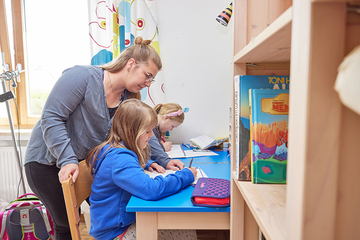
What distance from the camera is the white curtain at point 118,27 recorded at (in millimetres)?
1939

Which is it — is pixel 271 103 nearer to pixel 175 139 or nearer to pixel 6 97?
pixel 175 139

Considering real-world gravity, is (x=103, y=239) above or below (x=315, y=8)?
below

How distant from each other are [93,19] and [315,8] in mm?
2067

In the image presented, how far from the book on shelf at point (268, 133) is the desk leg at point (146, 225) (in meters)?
0.41

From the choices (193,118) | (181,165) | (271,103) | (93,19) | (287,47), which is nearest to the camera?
(287,47)

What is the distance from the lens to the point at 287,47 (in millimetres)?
428

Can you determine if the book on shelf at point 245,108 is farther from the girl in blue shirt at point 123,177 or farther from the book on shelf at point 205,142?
the book on shelf at point 205,142

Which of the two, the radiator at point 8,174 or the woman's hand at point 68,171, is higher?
the woman's hand at point 68,171

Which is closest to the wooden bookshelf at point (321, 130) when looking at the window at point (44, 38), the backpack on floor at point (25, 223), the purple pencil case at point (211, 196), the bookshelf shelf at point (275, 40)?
the bookshelf shelf at point (275, 40)

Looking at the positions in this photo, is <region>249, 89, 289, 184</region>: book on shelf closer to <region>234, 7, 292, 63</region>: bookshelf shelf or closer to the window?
<region>234, 7, 292, 63</region>: bookshelf shelf

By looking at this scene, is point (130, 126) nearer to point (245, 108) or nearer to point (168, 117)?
point (245, 108)

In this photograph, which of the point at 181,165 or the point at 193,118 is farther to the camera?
the point at 193,118

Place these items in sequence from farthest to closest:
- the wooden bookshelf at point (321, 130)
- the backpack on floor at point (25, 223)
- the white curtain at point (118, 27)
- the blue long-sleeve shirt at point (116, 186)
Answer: the white curtain at point (118, 27), the backpack on floor at point (25, 223), the blue long-sleeve shirt at point (116, 186), the wooden bookshelf at point (321, 130)

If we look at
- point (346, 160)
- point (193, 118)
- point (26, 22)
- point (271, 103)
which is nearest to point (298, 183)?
point (346, 160)
